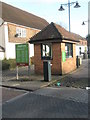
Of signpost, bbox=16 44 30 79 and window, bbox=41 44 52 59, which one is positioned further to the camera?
window, bbox=41 44 52 59

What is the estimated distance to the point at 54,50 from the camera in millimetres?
14867

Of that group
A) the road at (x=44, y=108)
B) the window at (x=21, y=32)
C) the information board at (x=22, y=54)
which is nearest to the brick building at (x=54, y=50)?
the information board at (x=22, y=54)

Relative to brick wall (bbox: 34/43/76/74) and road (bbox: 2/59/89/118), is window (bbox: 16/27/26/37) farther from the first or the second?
road (bbox: 2/59/89/118)

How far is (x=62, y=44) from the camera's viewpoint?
14844mm

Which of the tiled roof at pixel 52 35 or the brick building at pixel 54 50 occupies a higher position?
the tiled roof at pixel 52 35

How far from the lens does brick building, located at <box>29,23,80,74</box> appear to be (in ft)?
48.0

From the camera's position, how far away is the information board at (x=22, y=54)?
521 inches

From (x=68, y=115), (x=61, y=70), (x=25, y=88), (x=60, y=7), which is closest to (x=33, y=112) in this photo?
(x=68, y=115)

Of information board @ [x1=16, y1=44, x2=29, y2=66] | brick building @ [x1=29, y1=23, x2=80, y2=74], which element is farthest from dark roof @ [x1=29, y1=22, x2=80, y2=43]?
information board @ [x1=16, y1=44, x2=29, y2=66]

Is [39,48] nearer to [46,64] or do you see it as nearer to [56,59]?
[56,59]

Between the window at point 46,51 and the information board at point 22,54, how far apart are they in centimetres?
231

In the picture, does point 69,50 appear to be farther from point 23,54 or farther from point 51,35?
point 23,54

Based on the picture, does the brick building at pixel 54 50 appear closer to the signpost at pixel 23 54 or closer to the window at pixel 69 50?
the window at pixel 69 50

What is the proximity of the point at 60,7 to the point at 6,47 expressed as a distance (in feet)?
28.1
